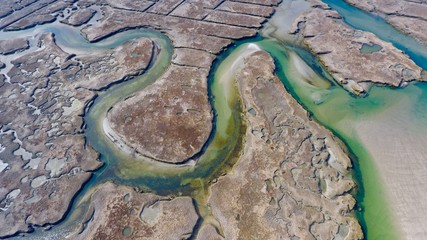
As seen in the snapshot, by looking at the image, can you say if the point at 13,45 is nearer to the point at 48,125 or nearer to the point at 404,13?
the point at 48,125

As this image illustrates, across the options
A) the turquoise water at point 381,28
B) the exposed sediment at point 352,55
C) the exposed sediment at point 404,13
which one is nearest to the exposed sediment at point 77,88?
the exposed sediment at point 352,55

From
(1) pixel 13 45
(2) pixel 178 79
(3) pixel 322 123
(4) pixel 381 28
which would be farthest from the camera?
(4) pixel 381 28

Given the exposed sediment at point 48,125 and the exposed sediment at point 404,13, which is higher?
the exposed sediment at point 404,13

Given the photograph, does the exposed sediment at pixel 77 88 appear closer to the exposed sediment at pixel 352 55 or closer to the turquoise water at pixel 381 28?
the exposed sediment at pixel 352 55

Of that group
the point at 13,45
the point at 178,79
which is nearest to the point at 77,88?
the point at 178,79

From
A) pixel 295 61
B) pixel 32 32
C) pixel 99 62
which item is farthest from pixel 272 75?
pixel 32 32

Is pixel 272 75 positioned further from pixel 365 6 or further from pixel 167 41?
pixel 365 6
